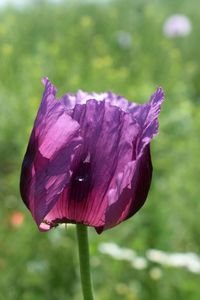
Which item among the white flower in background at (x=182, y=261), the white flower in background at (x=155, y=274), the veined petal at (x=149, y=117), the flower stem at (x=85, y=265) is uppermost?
the veined petal at (x=149, y=117)

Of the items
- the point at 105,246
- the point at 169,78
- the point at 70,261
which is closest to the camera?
the point at 105,246

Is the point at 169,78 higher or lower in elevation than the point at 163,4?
lower

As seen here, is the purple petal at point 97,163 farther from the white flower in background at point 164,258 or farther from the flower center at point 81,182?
the white flower in background at point 164,258

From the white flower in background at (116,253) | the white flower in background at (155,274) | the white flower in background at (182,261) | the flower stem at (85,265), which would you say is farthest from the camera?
the white flower in background at (155,274)

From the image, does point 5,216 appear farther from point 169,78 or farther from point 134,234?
point 169,78

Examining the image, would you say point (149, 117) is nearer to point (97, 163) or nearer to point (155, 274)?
point (97, 163)

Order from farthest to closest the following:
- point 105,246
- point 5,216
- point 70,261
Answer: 1. point 5,216
2. point 70,261
3. point 105,246

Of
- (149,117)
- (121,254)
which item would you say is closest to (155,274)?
(121,254)

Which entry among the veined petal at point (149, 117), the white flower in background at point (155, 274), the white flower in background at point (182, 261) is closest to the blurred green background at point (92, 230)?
the white flower in background at point (155, 274)

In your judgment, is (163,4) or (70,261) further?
(163,4)

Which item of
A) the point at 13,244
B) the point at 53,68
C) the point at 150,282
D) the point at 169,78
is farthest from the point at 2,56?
the point at 150,282
